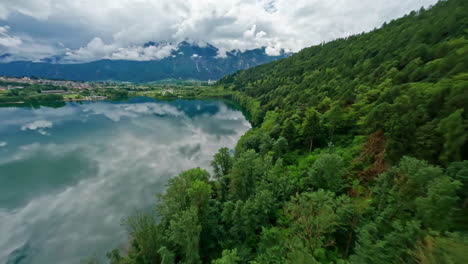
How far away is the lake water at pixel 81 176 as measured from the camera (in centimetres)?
2331

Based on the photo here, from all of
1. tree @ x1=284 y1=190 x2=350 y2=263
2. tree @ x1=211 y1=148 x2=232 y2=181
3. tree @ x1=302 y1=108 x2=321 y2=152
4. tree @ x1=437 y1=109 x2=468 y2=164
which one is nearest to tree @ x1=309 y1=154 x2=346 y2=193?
tree @ x1=284 y1=190 x2=350 y2=263

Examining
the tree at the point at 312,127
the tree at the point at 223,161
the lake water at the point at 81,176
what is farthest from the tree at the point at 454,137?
the lake water at the point at 81,176

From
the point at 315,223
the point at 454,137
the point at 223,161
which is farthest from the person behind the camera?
the point at 223,161

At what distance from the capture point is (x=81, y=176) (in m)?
37.0

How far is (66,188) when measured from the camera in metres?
33.4

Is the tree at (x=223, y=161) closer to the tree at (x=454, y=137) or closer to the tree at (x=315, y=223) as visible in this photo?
the tree at (x=315, y=223)

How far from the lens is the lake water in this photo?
2331 cm

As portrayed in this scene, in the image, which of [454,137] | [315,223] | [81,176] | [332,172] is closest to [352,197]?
[332,172]

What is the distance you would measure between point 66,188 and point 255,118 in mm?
56351

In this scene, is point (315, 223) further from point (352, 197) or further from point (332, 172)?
point (332, 172)

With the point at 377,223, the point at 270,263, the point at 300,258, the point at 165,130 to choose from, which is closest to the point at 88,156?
the point at 165,130

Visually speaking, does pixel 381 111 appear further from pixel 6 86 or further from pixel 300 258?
pixel 6 86

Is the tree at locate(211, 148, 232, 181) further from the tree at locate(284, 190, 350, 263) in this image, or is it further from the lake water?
the tree at locate(284, 190, 350, 263)

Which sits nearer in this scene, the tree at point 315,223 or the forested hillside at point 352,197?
the forested hillside at point 352,197
